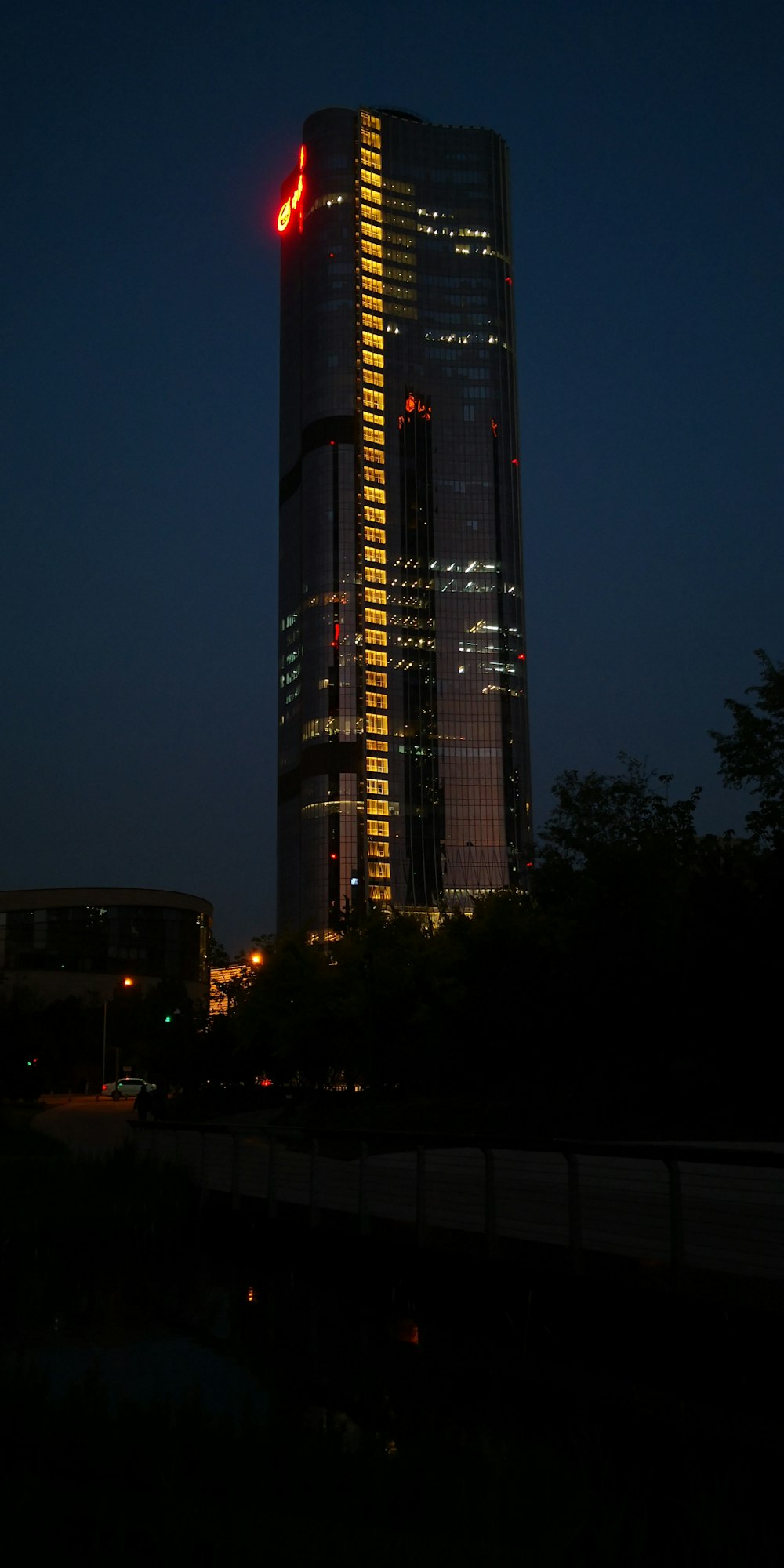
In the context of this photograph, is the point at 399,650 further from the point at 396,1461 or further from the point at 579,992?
the point at 396,1461

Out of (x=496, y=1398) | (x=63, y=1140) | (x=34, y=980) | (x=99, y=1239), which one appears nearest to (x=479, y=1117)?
(x=63, y=1140)

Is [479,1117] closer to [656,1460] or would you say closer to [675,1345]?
[675,1345]

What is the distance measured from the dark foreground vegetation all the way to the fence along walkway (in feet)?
3.17

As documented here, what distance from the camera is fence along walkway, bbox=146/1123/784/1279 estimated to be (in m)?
12.8

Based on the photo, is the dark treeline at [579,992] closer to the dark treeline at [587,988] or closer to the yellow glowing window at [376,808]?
the dark treeline at [587,988]

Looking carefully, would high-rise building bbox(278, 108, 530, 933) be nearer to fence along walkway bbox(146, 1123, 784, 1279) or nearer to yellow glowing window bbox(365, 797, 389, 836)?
yellow glowing window bbox(365, 797, 389, 836)

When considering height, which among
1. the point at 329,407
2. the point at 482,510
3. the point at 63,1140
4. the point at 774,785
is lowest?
the point at 63,1140

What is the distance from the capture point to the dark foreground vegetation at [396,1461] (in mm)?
5871

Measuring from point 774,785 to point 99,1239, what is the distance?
114ft

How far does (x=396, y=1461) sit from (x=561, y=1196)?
35.5 ft

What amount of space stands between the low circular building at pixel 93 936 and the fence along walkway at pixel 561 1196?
122538 millimetres

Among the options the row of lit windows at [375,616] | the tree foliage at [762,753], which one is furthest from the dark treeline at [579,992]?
the row of lit windows at [375,616]

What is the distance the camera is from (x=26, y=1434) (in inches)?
285

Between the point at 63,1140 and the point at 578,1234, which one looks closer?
the point at 578,1234
